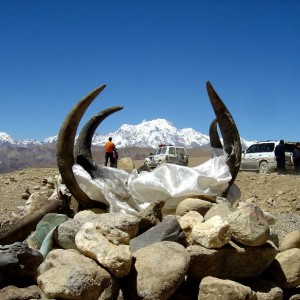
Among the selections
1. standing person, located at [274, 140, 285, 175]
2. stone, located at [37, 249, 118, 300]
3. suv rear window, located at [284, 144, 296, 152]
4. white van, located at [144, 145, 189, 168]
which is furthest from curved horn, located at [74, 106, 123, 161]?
white van, located at [144, 145, 189, 168]

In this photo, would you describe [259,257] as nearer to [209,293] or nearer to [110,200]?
[209,293]

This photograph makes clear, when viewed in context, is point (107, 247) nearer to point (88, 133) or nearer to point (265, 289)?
point (265, 289)

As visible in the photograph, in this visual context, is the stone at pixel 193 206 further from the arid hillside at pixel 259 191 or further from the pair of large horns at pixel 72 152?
the arid hillside at pixel 259 191

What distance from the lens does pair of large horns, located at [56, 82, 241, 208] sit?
16.2 ft

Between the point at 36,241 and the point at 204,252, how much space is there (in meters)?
1.76

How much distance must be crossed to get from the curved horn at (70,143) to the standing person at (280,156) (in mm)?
14452

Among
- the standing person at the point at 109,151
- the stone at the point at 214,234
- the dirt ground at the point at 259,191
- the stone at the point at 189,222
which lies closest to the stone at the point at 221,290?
the stone at the point at 214,234

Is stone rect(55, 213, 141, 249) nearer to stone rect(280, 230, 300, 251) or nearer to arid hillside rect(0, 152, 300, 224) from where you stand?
stone rect(280, 230, 300, 251)

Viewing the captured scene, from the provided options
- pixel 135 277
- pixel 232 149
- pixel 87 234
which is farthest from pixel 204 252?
pixel 232 149

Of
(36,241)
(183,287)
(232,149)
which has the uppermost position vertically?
(232,149)

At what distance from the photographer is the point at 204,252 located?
12.2 feet

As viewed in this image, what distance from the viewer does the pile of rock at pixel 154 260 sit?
319 centimetres

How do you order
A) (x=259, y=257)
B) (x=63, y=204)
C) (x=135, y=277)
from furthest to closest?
1. (x=63, y=204)
2. (x=259, y=257)
3. (x=135, y=277)

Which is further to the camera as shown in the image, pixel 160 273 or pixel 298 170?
pixel 298 170
